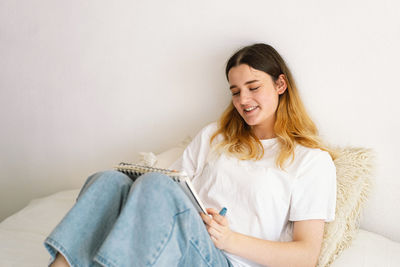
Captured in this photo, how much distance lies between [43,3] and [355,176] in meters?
1.66

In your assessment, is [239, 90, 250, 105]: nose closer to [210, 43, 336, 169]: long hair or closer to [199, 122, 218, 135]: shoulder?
[210, 43, 336, 169]: long hair

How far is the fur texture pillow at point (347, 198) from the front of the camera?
1.15 m

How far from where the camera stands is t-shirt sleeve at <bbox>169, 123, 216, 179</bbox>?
141 cm

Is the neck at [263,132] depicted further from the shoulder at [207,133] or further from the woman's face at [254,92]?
the shoulder at [207,133]

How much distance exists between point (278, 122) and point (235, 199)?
1.09 ft

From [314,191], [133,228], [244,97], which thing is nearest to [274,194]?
[314,191]

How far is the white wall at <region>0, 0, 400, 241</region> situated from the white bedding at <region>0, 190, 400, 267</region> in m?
0.16

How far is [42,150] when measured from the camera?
202cm

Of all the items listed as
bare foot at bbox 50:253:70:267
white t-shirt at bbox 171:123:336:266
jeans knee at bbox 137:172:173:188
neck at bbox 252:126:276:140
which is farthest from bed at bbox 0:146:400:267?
jeans knee at bbox 137:172:173:188

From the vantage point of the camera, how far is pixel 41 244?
132 centimetres

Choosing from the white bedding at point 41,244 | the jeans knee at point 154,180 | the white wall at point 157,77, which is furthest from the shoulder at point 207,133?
the white bedding at point 41,244

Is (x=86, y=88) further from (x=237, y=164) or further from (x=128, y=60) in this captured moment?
(x=237, y=164)

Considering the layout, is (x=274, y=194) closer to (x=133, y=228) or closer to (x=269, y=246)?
(x=269, y=246)

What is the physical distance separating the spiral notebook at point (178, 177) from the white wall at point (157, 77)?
62 cm
